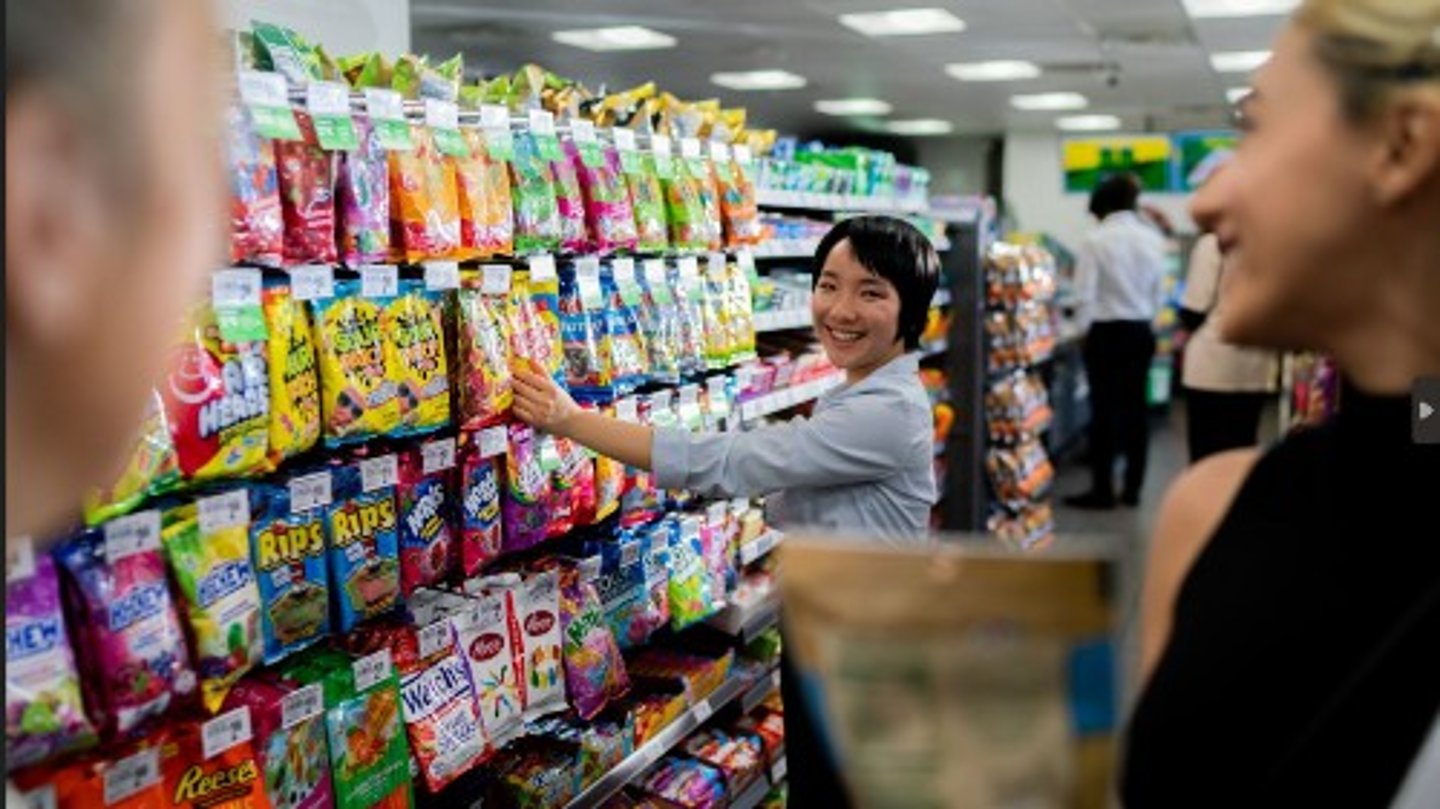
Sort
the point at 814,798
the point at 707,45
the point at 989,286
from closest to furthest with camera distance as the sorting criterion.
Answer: the point at 814,798
the point at 989,286
the point at 707,45

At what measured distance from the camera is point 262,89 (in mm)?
1833

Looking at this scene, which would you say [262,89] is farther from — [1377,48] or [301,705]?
[1377,48]

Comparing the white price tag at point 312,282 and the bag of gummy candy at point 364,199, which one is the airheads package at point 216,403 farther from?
the bag of gummy candy at point 364,199

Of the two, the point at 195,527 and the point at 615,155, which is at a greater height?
the point at 615,155

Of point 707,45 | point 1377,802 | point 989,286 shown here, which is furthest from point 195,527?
point 707,45

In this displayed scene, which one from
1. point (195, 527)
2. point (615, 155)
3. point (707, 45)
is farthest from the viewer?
point (707, 45)

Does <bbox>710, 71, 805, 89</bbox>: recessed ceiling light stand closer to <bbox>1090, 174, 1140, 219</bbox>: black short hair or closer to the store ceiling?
the store ceiling

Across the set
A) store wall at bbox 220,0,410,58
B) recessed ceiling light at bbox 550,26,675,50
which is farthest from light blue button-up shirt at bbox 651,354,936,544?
recessed ceiling light at bbox 550,26,675,50

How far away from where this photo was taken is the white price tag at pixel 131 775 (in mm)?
1627

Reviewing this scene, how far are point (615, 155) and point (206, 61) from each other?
7.29 feet

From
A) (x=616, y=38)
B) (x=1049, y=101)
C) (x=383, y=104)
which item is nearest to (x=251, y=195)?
(x=383, y=104)

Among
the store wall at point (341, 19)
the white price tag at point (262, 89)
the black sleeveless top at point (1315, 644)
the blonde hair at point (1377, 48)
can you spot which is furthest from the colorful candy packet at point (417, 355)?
the blonde hair at point (1377, 48)

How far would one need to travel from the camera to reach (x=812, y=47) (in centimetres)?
1199

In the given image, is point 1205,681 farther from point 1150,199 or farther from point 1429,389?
point 1150,199
